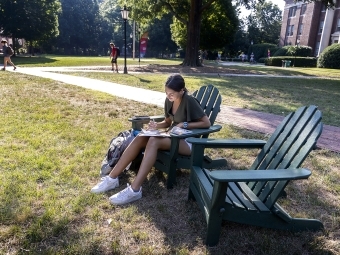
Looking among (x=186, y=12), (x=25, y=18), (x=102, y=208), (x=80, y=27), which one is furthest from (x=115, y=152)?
(x=80, y=27)

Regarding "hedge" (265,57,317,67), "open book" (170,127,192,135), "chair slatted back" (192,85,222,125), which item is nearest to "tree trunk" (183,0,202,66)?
"hedge" (265,57,317,67)

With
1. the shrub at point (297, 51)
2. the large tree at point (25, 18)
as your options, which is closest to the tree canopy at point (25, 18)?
the large tree at point (25, 18)

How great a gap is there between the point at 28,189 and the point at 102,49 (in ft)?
224

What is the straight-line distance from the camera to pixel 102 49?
67250mm

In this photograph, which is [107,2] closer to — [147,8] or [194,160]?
[147,8]

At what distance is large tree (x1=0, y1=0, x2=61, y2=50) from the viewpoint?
1239 inches

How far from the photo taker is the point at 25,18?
3156 cm

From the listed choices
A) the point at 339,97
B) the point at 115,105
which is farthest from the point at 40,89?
the point at 339,97

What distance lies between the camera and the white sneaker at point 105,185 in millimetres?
2992

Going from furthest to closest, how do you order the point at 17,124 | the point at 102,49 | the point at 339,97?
the point at 102,49, the point at 339,97, the point at 17,124

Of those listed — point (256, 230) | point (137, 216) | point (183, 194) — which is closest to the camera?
point (256, 230)

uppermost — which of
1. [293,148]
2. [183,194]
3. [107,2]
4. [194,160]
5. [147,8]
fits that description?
[107,2]

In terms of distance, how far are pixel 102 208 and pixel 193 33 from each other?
1959 centimetres

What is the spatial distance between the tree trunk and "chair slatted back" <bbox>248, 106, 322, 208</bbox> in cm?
1909
